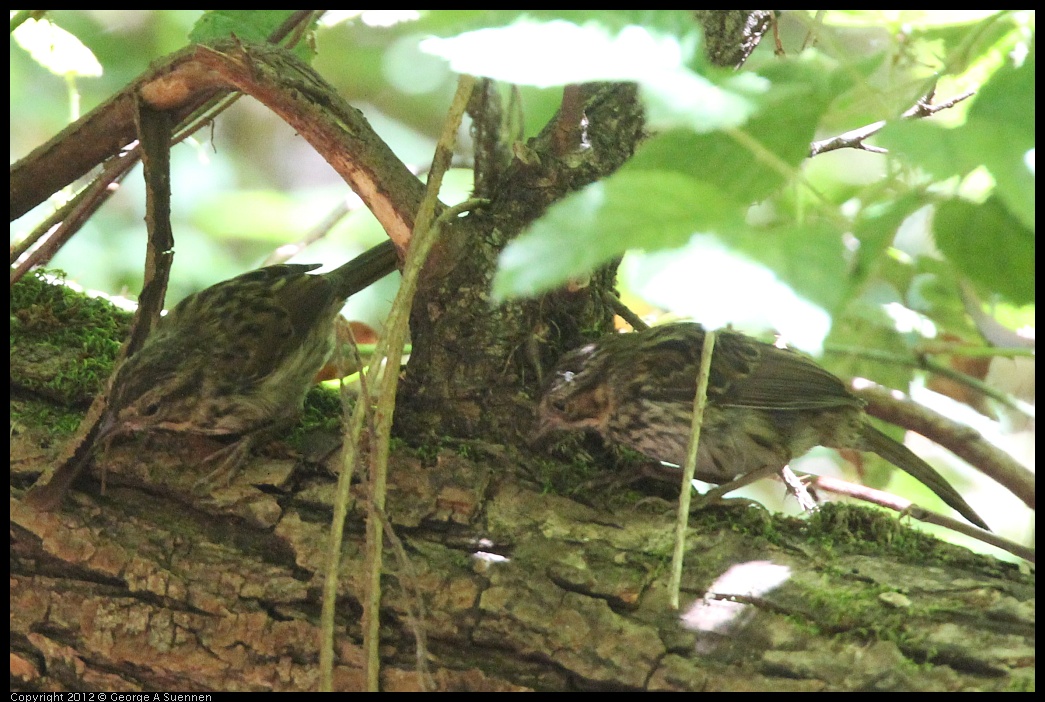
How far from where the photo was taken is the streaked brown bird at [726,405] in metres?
2.71

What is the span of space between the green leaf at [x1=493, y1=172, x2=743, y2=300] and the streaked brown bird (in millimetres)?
1665

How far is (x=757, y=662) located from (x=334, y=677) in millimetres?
887

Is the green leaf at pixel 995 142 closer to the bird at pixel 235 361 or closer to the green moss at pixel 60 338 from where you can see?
the bird at pixel 235 361

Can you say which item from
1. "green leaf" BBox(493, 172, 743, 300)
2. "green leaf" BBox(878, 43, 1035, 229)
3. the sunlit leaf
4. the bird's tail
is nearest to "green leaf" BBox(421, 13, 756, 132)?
"green leaf" BBox(493, 172, 743, 300)

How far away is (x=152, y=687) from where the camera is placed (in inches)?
79.0

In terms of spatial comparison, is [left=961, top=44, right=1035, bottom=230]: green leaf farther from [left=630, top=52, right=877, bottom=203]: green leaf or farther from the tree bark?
the tree bark

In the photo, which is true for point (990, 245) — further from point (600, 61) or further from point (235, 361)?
point (235, 361)

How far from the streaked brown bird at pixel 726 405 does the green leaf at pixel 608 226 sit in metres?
1.67

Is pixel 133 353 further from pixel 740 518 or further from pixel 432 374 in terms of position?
pixel 740 518

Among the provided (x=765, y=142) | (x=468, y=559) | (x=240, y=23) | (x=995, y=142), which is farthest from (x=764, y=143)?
(x=240, y=23)

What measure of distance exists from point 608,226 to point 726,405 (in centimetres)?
207

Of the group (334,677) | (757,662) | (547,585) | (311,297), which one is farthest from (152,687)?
(311,297)

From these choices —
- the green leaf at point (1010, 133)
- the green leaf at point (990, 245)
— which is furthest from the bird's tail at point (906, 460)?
the green leaf at point (1010, 133)

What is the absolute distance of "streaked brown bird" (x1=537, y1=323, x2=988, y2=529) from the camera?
2709 mm
